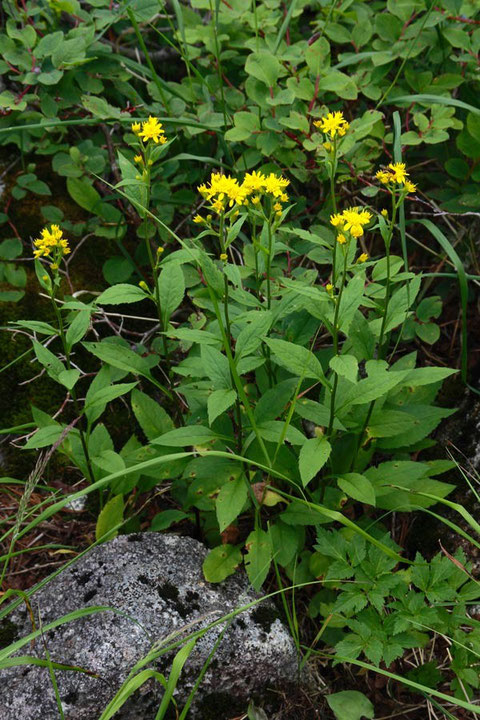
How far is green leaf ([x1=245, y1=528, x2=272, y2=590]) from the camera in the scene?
1914 mm

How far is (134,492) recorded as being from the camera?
7.66ft

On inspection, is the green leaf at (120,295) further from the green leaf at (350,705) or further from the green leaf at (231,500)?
the green leaf at (350,705)

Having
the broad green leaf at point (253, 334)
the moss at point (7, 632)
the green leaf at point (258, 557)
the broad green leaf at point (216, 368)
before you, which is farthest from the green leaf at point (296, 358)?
the moss at point (7, 632)

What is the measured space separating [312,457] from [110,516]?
29.4 inches

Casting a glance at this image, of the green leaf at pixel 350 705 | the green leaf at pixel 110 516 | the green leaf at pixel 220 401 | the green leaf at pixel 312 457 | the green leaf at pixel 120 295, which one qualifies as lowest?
the green leaf at pixel 350 705

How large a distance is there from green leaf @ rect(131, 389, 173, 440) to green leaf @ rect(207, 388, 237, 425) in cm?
45

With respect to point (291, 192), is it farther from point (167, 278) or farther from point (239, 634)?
point (239, 634)

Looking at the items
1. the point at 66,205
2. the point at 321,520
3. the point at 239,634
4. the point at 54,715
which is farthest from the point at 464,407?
the point at 66,205

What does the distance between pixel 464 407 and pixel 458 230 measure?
0.79 m

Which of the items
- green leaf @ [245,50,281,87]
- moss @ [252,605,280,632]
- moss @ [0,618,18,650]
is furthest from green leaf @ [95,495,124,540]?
green leaf @ [245,50,281,87]

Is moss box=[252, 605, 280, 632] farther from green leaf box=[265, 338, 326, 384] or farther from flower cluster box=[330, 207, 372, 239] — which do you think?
flower cluster box=[330, 207, 372, 239]

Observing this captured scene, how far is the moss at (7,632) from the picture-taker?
1.90 metres

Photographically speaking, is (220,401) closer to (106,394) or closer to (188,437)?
(188,437)

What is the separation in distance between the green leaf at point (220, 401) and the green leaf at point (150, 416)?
45cm
